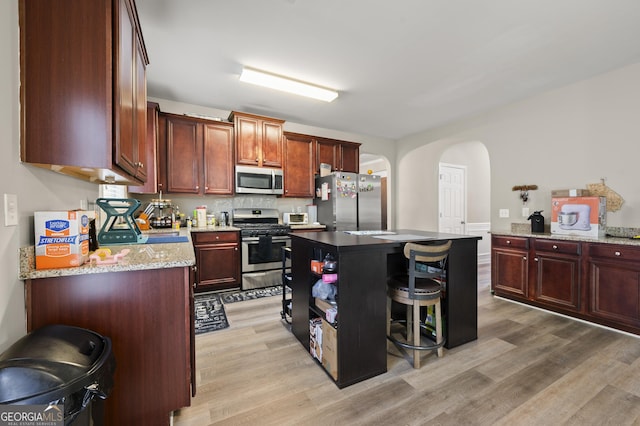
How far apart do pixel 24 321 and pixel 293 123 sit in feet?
14.0

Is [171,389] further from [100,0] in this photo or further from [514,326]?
[514,326]

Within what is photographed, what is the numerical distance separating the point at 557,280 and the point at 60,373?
4.08 m

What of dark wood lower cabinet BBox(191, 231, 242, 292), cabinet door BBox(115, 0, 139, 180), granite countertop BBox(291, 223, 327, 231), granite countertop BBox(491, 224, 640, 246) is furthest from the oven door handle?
granite countertop BBox(491, 224, 640, 246)

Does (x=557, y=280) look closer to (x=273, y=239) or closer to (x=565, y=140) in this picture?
(x=565, y=140)

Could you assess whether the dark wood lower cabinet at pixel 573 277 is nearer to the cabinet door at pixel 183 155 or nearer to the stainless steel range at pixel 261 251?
the stainless steel range at pixel 261 251

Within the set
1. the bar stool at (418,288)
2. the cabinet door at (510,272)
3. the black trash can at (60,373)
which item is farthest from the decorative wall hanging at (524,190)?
the black trash can at (60,373)

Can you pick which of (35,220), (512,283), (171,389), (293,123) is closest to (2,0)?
(35,220)

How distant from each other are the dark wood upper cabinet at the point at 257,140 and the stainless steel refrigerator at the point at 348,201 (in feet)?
2.98

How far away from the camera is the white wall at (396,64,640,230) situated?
2822 millimetres

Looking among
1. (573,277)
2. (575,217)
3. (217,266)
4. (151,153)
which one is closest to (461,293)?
(573,277)

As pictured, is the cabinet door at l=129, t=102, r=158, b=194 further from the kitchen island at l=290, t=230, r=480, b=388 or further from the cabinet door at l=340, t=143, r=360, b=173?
the cabinet door at l=340, t=143, r=360, b=173

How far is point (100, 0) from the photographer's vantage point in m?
1.23

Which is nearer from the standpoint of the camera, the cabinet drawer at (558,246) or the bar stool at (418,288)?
the bar stool at (418,288)

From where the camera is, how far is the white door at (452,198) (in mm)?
5461
